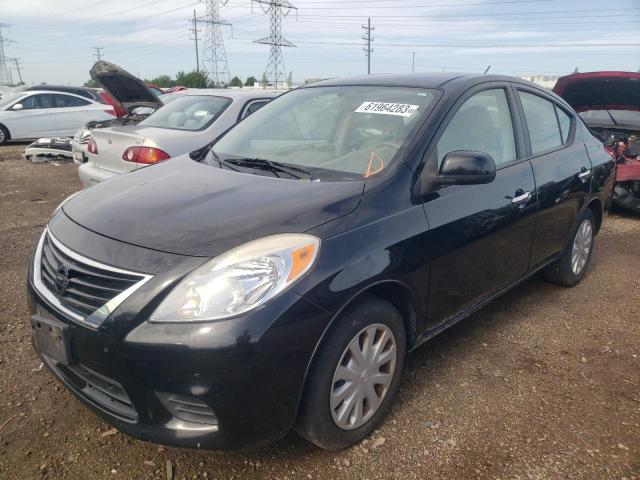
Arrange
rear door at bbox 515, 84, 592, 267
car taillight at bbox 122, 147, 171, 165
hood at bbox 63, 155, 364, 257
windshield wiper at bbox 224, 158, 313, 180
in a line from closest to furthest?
hood at bbox 63, 155, 364, 257
windshield wiper at bbox 224, 158, 313, 180
rear door at bbox 515, 84, 592, 267
car taillight at bbox 122, 147, 171, 165

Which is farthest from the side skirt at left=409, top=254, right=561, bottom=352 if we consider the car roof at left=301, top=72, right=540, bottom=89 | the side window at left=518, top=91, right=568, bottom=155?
the car roof at left=301, top=72, right=540, bottom=89

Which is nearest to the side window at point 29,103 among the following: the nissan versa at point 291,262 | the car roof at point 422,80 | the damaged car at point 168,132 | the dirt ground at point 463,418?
the damaged car at point 168,132

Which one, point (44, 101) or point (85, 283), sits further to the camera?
point (44, 101)

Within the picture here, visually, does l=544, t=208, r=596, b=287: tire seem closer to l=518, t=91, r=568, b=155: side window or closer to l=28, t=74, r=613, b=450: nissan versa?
l=518, t=91, r=568, b=155: side window

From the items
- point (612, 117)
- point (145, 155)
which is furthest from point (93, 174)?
point (612, 117)

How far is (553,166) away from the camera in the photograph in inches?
143

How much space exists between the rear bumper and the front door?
3858 millimetres

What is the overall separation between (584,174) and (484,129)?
1.34 metres

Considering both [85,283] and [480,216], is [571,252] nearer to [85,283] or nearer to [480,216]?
[480,216]

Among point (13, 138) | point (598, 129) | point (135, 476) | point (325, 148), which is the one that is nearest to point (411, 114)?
point (325, 148)

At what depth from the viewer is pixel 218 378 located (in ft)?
6.02

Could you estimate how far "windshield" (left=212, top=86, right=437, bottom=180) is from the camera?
2723mm

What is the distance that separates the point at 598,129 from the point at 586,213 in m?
3.50

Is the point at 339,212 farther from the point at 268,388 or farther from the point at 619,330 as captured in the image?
the point at 619,330
